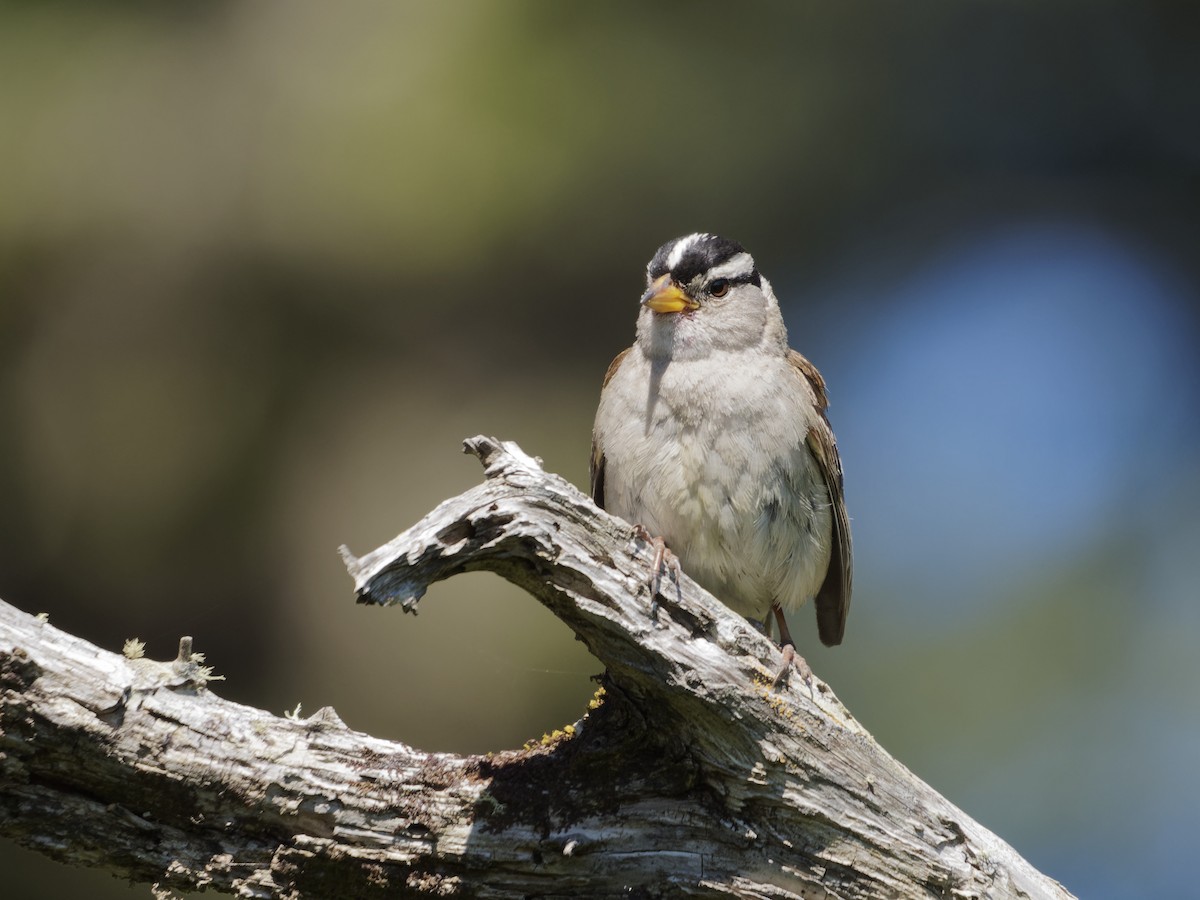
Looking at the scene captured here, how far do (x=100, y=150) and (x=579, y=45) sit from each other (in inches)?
110

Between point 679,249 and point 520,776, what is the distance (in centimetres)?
212

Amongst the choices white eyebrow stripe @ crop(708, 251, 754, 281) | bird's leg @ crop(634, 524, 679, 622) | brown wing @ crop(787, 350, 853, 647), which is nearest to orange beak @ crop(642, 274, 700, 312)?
white eyebrow stripe @ crop(708, 251, 754, 281)

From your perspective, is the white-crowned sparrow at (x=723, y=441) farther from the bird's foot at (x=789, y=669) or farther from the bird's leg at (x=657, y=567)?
the bird's leg at (x=657, y=567)

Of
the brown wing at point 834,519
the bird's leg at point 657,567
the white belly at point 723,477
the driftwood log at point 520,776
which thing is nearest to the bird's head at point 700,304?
the white belly at point 723,477

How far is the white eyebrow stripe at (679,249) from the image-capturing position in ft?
14.6

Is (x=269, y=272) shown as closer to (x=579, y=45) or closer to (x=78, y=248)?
(x=78, y=248)

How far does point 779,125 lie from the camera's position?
24.6 ft

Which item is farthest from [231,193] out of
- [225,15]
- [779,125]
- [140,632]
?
[779,125]

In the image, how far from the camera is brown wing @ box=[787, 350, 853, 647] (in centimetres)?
435

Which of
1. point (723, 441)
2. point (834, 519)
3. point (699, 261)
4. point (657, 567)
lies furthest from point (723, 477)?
point (657, 567)

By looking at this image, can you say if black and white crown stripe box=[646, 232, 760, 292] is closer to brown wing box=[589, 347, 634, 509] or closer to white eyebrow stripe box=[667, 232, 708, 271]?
white eyebrow stripe box=[667, 232, 708, 271]

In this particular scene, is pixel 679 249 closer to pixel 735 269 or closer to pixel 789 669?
pixel 735 269

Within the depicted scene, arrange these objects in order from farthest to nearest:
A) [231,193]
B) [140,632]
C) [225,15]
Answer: [225,15] → [231,193] → [140,632]

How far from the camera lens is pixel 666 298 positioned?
4.32m
